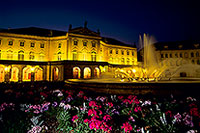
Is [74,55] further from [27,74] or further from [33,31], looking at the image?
[33,31]

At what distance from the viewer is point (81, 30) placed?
113 feet

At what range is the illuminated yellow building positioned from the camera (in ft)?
99.6

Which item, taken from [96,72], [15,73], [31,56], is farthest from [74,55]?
[15,73]

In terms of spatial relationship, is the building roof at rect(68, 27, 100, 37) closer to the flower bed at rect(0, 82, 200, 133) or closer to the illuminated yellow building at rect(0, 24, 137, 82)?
the illuminated yellow building at rect(0, 24, 137, 82)

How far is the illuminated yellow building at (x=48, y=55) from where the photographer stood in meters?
30.3

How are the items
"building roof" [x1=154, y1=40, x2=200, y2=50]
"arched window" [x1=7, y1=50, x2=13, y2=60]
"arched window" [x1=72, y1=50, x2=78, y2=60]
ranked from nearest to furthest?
"arched window" [x1=7, y1=50, x2=13, y2=60] < "arched window" [x1=72, y1=50, x2=78, y2=60] < "building roof" [x1=154, y1=40, x2=200, y2=50]

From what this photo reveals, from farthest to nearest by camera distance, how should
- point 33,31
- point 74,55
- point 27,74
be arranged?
point 33,31, point 27,74, point 74,55

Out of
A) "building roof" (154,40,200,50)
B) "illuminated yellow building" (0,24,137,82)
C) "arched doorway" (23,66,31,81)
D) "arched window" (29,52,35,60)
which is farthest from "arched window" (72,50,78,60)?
"building roof" (154,40,200,50)

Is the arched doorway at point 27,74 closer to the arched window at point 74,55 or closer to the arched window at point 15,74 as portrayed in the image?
the arched window at point 15,74

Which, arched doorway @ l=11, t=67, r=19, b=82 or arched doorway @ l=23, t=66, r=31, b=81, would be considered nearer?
arched doorway @ l=11, t=67, r=19, b=82

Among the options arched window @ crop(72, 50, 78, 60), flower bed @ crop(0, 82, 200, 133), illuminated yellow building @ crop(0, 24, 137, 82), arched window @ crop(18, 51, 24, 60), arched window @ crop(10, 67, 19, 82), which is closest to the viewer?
flower bed @ crop(0, 82, 200, 133)

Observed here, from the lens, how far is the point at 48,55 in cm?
3497

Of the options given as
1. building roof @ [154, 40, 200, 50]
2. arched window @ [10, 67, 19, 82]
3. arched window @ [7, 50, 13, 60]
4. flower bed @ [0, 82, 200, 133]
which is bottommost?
flower bed @ [0, 82, 200, 133]

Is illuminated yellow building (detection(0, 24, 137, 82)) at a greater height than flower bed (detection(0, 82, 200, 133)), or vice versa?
illuminated yellow building (detection(0, 24, 137, 82))
